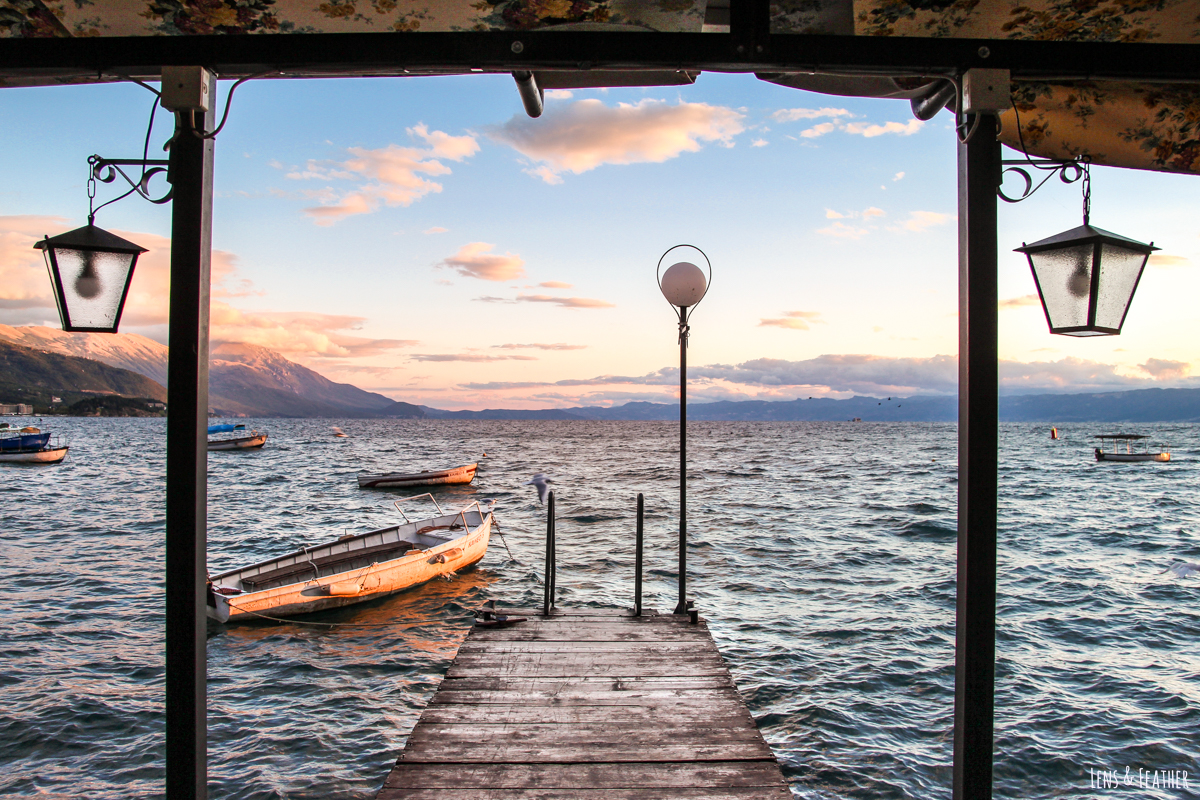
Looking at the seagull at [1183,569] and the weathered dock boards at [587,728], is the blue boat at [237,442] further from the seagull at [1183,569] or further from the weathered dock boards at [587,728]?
the seagull at [1183,569]

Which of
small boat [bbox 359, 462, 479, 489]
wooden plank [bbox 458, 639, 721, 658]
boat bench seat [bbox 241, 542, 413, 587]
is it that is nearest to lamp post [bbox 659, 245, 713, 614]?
wooden plank [bbox 458, 639, 721, 658]

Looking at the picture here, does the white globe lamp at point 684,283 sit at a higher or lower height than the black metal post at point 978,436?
higher

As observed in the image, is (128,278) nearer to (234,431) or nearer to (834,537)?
(834,537)

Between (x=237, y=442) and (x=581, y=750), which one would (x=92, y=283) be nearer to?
(x=581, y=750)

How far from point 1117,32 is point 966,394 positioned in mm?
1654

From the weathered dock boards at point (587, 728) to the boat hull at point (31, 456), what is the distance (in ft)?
160

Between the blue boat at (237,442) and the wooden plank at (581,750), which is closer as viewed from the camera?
the wooden plank at (581,750)

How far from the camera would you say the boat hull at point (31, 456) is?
38.4 m

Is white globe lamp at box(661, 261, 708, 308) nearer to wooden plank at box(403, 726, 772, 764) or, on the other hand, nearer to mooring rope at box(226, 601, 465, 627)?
wooden plank at box(403, 726, 772, 764)

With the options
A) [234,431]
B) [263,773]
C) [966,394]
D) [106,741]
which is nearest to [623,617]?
[966,394]

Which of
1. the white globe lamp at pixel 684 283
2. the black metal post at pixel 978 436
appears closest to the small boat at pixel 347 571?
the white globe lamp at pixel 684 283

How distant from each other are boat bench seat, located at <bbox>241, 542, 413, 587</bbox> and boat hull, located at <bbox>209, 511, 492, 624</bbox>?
0.42m

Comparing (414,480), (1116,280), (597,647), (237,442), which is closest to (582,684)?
(597,647)

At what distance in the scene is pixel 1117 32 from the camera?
2588 millimetres
